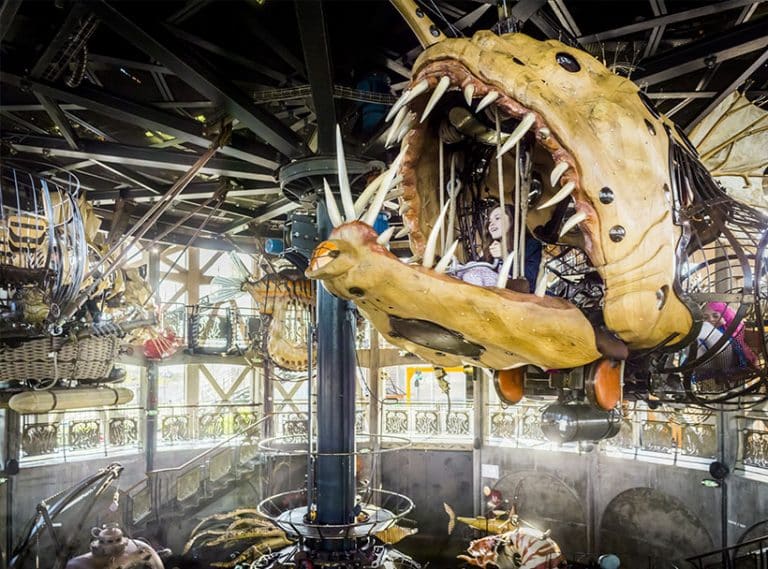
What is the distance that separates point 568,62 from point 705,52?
3.44m

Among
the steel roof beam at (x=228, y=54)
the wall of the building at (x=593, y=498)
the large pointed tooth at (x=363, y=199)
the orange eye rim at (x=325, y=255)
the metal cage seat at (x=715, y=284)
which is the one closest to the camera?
the orange eye rim at (x=325, y=255)

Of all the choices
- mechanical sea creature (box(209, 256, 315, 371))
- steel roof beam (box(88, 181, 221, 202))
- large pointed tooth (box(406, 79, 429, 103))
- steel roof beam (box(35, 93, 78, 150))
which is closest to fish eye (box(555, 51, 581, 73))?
large pointed tooth (box(406, 79, 429, 103))

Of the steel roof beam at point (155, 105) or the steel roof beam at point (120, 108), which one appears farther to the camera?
the steel roof beam at point (155, 105)

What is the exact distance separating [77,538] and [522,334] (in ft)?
20.1

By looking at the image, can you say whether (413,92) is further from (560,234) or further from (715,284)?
(715,284)

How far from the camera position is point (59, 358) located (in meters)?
5.18

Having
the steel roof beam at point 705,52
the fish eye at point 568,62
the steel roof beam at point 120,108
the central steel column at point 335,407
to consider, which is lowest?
the central steel column at point 335,407

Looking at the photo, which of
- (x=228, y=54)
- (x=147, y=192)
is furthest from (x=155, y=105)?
(x=147, y=192)

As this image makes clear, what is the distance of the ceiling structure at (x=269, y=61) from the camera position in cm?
427

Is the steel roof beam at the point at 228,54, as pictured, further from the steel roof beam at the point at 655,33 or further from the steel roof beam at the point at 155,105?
the steel roof beam at the point at 655,33

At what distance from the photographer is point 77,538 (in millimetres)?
5871

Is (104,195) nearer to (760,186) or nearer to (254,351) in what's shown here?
(254,351)

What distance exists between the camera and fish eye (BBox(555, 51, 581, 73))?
2115 mm

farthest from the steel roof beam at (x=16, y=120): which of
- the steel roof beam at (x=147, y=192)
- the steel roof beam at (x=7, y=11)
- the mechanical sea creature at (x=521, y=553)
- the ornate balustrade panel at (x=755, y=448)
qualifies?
the ornate balustrade panel at (x=755, y=448)
